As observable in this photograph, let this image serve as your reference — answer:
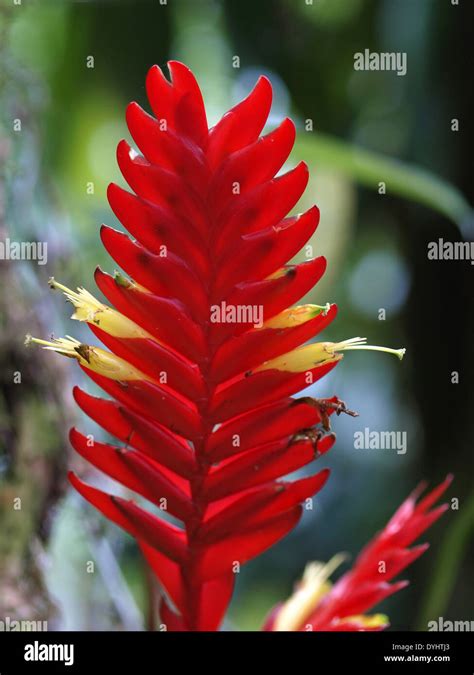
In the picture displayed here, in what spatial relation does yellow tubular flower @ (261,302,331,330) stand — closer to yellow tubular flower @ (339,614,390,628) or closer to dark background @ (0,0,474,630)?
yellow tubular flower @ (339,614,390,628)

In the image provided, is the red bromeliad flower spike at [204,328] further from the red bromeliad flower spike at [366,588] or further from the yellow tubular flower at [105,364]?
the red bromeliad flower spike at [366,588]

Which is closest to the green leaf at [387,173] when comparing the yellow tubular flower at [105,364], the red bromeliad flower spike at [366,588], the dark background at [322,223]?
the dark background at [322,223]

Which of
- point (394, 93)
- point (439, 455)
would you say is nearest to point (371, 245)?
point (394, 93)

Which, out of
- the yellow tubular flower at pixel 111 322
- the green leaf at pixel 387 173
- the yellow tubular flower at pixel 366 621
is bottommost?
the yellow tubular flower at pixel 366 621

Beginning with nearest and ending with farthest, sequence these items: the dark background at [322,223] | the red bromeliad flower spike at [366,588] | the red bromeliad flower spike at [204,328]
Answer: the red bromeliad flower spike at [204,328] < the red bromeliad flower spike at [366,588] < the dark background at [322,223]

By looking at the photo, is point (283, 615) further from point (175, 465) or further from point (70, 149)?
point (70, 149)

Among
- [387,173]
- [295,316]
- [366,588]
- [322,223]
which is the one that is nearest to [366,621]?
[366,588]
